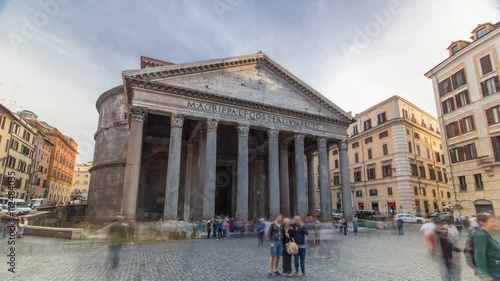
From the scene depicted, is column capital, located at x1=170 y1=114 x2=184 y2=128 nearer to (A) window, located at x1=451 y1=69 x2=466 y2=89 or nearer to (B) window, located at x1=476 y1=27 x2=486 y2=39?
(A) window, located at x1=451 y1=69 x2=466 y2=89

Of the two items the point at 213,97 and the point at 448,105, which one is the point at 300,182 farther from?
the point at 448,105

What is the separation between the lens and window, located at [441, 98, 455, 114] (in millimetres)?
25945

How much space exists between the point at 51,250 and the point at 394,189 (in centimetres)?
3392

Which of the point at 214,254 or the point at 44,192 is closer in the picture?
the point at 214,254

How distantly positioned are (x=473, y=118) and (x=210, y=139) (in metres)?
22.0

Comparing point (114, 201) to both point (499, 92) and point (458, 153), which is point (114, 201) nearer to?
point (458, 153)

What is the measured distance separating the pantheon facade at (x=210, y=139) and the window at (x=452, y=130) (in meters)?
9.96

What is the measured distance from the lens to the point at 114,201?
2688cm

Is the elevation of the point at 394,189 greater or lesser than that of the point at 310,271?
greater

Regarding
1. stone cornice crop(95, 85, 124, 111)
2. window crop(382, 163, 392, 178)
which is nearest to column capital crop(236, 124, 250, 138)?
stone cornice crop(95, 85, 124, 111)

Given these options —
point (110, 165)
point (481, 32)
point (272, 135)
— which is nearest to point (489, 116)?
point (481, 32)

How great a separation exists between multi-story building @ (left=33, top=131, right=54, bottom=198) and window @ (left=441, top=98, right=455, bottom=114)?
5285 cm

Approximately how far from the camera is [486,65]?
22.8m

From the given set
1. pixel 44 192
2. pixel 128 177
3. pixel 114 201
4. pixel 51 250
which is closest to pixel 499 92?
pixel 128 177
